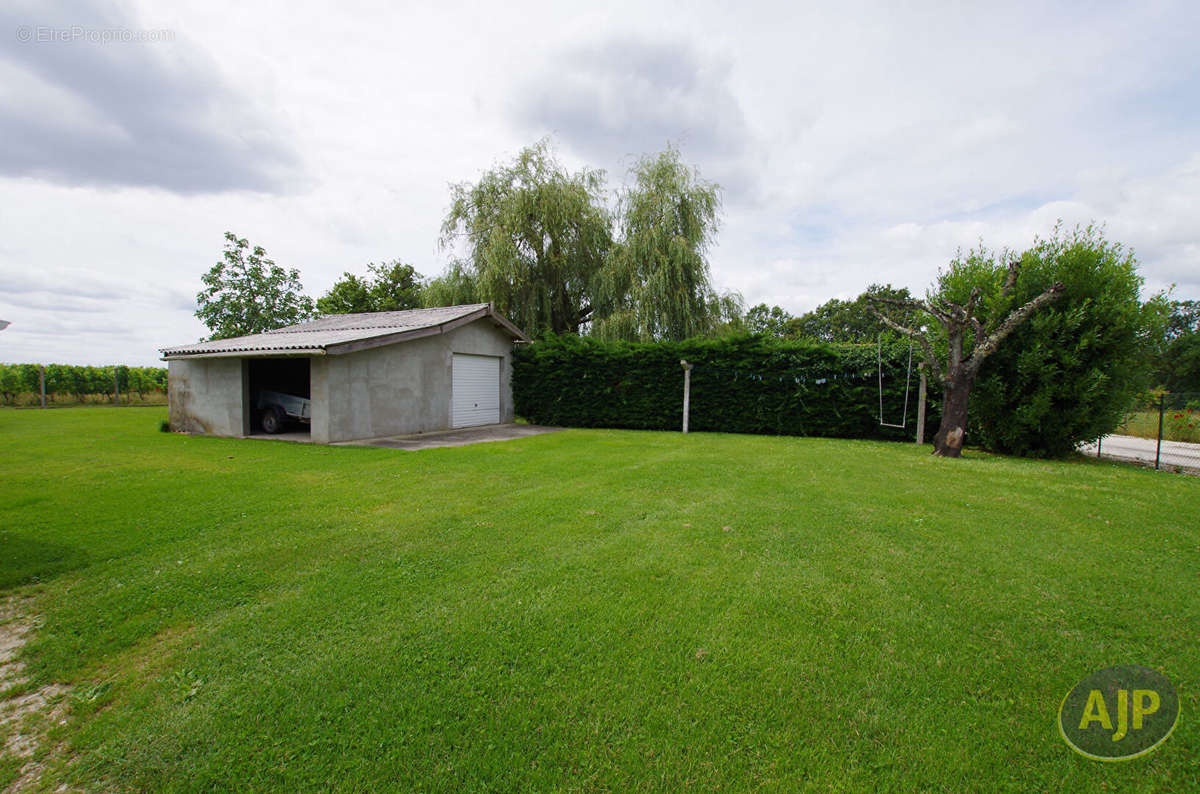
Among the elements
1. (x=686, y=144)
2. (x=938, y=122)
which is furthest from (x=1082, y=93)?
(x=686, y=144)

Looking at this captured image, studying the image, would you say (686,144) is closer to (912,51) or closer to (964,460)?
(912,51)

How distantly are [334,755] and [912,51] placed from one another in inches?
518

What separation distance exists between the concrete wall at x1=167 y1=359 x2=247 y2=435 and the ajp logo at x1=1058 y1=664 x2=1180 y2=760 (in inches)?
575

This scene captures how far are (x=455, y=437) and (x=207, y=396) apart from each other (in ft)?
22.3

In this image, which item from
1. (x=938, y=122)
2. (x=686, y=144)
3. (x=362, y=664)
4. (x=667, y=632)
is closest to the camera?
(x=362, y=664)

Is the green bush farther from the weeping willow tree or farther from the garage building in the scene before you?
the garage building

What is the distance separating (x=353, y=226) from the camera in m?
15.2

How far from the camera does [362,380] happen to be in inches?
435

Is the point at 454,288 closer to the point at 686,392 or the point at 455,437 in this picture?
the point at 455,437

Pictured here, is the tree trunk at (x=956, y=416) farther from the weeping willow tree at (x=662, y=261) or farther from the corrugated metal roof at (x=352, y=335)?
the corrugated metal roof at (x=352, y=335)

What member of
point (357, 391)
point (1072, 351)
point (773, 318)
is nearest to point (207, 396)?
point (357, 391)

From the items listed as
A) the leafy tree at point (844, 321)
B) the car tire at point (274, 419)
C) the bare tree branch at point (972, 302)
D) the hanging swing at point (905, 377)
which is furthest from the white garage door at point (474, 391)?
the leafy tree at point (844, 321)

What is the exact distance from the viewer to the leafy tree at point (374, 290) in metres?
29.6

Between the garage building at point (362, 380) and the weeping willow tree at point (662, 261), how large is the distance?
387 cm
